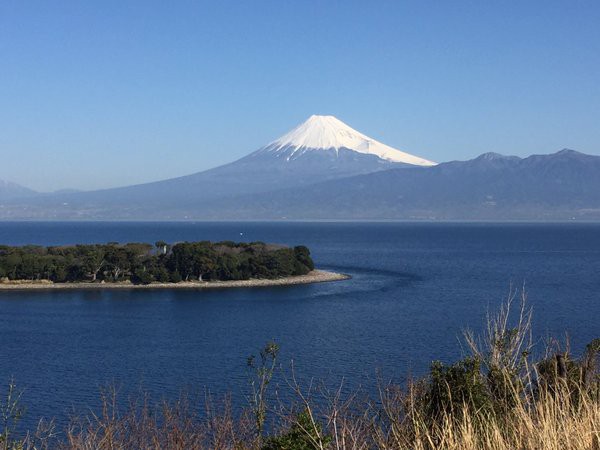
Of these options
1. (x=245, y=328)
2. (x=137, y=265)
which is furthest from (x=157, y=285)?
(x=245, y=328)

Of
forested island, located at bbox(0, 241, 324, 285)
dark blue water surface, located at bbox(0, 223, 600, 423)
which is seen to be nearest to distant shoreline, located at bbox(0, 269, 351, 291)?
forested island, located at bbox(0, 241, 324, 285)

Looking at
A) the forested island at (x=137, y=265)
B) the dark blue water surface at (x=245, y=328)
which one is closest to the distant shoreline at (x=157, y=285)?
the forested island at (x=137, y=265)

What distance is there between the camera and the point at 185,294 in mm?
41125

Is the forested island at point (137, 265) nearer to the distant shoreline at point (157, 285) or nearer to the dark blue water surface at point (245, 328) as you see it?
the distant shoreline at point (157, 285)

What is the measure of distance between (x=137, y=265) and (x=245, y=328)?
18263 millimetres

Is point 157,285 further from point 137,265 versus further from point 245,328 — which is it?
point 245,328

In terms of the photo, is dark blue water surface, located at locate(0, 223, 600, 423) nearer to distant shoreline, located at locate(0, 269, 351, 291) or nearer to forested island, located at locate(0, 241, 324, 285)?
distant shoreline, located at locate(0, 269, 351, 291)

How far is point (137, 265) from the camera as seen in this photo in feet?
151

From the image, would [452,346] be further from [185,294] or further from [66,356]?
[185,294]

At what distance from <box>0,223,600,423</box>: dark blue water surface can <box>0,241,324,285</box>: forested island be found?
363cm

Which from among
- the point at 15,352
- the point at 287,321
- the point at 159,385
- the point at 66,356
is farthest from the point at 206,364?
the point at 287,321

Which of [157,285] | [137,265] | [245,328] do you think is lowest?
[245,328]

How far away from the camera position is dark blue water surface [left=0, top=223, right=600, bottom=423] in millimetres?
20109

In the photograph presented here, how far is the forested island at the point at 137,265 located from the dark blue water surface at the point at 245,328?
3.63 meters
